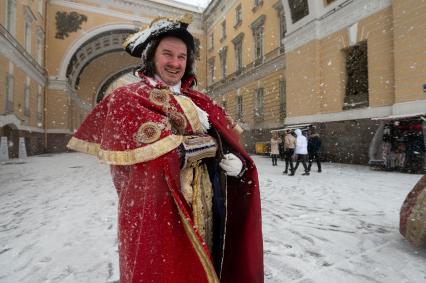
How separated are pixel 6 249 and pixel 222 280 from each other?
110 inches

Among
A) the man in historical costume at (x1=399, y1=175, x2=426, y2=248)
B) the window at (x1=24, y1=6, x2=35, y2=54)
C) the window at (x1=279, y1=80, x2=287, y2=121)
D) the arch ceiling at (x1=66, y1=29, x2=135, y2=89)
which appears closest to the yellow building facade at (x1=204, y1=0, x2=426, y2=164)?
the window at (x1=279, y1=80, x2=287, y2=121)

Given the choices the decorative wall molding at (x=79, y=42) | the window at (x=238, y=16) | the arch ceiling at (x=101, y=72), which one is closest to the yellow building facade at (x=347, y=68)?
the window at (x=238, y=16)

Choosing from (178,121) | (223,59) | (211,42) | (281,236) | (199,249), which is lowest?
(281,236)

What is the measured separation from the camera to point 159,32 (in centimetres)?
150

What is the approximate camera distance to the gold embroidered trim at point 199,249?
50.4 inches

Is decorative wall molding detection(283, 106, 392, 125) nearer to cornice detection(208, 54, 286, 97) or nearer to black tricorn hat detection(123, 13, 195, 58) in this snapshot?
cornice detection(208, 54, 286, 97)

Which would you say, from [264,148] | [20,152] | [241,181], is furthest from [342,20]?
[20,152]

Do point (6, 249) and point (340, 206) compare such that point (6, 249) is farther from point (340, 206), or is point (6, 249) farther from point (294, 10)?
point (294, 10)

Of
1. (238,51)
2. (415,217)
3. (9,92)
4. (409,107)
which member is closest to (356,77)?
(409,107)

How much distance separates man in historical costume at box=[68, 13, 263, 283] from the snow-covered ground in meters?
1.16

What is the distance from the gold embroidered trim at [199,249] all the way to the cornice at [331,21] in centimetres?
→ 1188

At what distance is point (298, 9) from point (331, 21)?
1.92 m

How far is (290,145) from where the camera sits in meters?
9.05

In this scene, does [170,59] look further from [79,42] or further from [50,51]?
[50,51]
